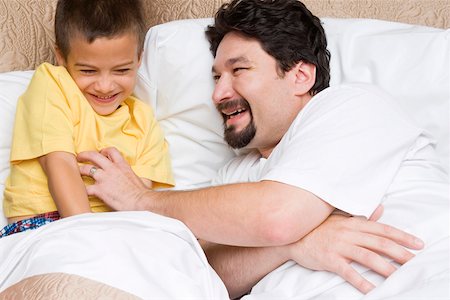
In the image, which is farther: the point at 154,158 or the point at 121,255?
the point at 154,158

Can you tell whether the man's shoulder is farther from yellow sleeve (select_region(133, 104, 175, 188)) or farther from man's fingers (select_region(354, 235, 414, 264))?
man's fingers (select_region(354, 235, 414, 264))

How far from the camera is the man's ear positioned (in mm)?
1784

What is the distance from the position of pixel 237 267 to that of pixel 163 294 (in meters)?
0.34

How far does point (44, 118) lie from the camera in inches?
64.6

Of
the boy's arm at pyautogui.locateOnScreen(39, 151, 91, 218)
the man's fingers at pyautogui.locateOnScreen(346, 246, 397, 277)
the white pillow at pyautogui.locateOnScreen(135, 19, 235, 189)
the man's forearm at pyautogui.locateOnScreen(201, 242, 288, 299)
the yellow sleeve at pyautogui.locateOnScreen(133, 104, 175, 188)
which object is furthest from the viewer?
the white pillow at pyautogui.locateOnScreen(135, 19, 235, 189)

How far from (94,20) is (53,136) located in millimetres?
277

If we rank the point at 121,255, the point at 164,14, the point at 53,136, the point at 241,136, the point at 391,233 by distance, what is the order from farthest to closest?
the point at 164,14
the point at 241,136
the point at 53,136
the point at 391,233
the point at 121,255

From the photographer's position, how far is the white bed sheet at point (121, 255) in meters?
1.21

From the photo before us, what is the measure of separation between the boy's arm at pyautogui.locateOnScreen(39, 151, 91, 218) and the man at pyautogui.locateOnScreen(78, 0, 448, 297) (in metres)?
0.06

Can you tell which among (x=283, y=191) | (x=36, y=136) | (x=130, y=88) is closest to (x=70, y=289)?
(x=283, y=191)

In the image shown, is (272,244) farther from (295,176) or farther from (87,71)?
(87,71)

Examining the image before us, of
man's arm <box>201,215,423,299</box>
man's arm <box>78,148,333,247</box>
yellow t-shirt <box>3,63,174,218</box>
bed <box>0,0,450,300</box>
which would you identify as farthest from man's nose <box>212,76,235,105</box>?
man's arm <box>201,215,423,299</box>

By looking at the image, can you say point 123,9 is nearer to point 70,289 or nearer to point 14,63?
point 14,63

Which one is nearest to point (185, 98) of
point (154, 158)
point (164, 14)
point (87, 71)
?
point (154, 158)
